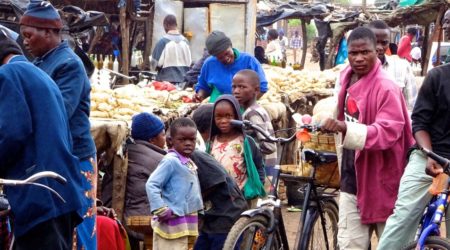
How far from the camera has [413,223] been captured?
5492 mm

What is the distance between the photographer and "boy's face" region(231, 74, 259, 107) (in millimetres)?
7160

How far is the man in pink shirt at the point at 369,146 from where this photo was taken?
5.60 m

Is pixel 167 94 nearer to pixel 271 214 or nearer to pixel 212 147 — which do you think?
pixel 212 147

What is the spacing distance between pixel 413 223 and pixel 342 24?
66.7 ft

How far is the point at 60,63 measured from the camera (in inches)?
193

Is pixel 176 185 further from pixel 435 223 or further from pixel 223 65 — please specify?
pixel 223 65

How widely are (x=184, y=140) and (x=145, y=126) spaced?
99 centimetres

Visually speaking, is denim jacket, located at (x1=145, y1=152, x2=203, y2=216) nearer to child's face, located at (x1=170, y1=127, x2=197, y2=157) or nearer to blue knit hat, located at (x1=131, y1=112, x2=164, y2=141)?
child's face, located at (x1=170, y1=127, x2=197, y2=157)

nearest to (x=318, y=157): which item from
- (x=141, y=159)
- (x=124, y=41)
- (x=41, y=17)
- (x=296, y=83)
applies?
(x=141, y=159)

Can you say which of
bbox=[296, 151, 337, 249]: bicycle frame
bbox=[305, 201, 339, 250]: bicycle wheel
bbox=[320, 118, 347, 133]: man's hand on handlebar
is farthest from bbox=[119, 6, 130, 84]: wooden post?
bbox=[320, 118, 347, 133]: man's hand on handlebar

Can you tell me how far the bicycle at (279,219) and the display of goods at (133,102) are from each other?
186 centimetres

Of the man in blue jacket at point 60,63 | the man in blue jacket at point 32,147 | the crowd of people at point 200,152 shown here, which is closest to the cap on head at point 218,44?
the crowd of people at point 200,152

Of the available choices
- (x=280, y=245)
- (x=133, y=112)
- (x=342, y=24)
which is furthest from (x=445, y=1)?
(x=280, y=245)

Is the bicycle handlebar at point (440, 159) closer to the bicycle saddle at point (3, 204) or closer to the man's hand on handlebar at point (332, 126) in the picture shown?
the man's hand on handlebar at point (332, 126)
